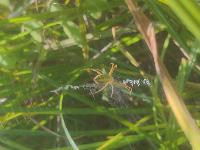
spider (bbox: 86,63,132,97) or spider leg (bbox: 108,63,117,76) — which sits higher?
spider leg (bbox: 108,63,117,76)

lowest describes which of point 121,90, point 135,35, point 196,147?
point 196,147

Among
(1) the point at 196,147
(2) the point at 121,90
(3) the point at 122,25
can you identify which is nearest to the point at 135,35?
(3) the point at 122,25

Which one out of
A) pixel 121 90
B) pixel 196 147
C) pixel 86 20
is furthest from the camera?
pixel 86 20

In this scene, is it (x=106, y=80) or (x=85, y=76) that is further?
(x=85, y=76)

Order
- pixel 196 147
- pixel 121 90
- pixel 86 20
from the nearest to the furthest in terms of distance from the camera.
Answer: pixel 196 147 → pixel 121 90 → pixel 86 20

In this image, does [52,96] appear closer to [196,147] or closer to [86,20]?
[86,20]

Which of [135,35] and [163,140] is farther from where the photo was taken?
[135,35]

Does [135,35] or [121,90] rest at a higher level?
[135,35]

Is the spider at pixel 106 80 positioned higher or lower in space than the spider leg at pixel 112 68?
lower
